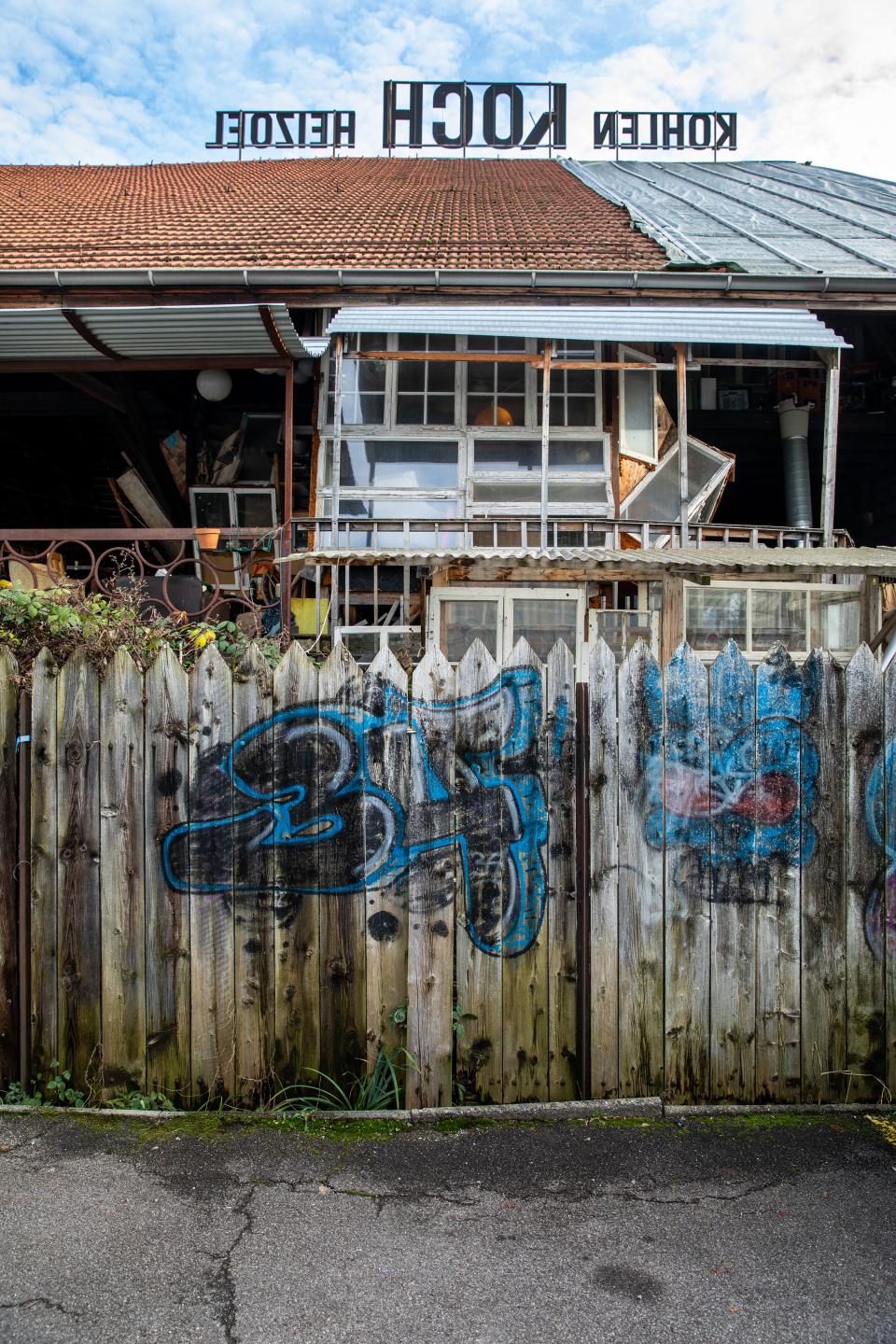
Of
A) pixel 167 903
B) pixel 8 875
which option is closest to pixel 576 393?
pixel 167 903

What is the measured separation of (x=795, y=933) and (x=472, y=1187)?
1552 millimetres

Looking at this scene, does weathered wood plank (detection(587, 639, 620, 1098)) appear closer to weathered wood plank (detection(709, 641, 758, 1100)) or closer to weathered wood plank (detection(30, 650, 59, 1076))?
weathered wood plank (detection(709, 641, 758, 1100))

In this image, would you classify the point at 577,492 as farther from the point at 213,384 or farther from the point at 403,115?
the point at 403,115

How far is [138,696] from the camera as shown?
357cm

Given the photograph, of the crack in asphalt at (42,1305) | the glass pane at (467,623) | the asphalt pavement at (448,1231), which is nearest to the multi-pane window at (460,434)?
the glass pane at (467,623)

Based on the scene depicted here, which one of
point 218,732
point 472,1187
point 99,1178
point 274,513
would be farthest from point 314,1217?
point 274,513

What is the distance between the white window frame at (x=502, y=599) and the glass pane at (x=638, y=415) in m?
2.19

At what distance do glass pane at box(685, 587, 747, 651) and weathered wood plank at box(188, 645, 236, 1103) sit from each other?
6487 mm

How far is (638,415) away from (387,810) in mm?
8065

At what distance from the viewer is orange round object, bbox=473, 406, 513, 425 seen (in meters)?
10.4

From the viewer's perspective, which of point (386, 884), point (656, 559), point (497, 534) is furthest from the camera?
point (497, 534)

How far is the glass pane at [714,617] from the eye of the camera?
359 inches

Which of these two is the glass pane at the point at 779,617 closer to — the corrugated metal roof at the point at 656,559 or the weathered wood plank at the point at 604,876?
the corrugated metal roof at the point at 656,559

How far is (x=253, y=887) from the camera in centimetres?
352
